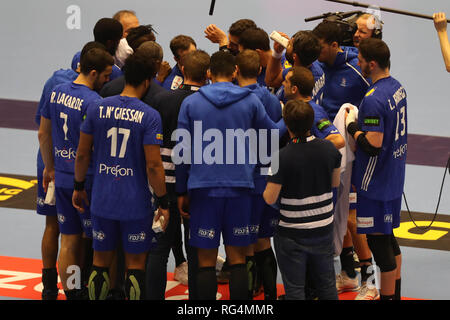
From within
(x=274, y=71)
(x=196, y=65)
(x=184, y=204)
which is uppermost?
(x=196, y=65)

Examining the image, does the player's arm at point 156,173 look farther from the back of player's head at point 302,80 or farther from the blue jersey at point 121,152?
the back of player's head at point 302,80

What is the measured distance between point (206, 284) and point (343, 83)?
2248 millimetres

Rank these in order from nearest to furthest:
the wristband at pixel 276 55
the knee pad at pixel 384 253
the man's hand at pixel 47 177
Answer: the knee pad at pixel 384 253
the man's hand at pixel 47 177
the wristband at pixel 276 55

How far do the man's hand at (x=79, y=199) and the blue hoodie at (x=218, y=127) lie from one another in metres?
0.79

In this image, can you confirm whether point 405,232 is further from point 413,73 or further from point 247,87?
point 413,73

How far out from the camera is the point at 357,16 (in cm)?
706

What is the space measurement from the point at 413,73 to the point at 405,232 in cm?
510

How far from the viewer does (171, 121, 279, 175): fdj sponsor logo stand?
536 centimetres

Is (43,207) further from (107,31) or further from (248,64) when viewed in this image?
(248,64)

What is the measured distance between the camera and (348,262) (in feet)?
22.3

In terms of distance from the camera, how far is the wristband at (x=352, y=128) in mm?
5808

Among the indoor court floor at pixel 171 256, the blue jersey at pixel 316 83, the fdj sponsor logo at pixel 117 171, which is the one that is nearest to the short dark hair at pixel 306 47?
the blue jersey at pixel 316 83

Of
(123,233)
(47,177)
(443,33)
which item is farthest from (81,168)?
(443,33)

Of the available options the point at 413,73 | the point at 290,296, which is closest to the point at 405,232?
the point at 290,296
